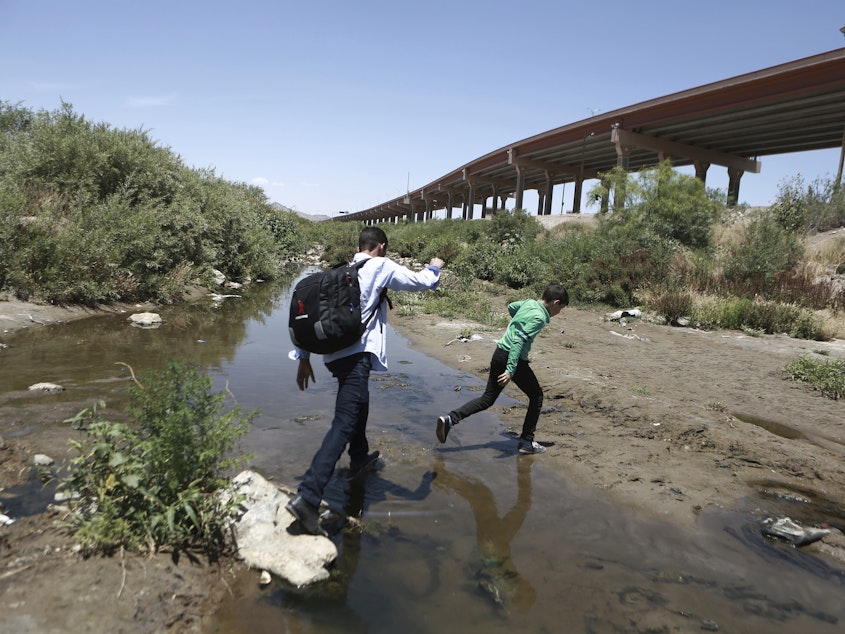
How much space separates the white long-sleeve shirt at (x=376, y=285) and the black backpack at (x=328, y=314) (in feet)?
0.38

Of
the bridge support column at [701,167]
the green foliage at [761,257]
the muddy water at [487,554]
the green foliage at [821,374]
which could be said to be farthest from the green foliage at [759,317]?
the bridge support column at [701,167]

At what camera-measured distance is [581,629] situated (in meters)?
2.58

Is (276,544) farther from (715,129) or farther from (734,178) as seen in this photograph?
(734,178)

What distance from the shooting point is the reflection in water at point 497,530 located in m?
2.85

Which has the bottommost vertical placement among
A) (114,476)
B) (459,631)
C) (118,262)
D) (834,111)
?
(459,631)

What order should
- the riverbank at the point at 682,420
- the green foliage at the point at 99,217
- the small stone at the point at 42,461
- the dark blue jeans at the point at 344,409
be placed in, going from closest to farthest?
the dark blue jeans at the point at 344,409, the small stone at the point at 42,461, the riverbank at the point at 682,420, the green foliage at the point at 99,217

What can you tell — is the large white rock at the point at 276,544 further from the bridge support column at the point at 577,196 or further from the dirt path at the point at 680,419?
the bridge support column at the point at 577,196

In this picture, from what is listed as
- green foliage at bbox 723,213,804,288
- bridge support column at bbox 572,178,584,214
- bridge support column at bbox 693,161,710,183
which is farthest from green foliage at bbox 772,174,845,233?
bridge support column at bbox 572,178,584,214

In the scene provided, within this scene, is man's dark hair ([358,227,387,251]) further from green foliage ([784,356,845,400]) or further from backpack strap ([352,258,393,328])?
green foliage ([784,356,845,400])

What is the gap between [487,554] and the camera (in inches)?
127

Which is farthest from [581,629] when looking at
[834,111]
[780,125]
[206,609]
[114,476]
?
[780,125]

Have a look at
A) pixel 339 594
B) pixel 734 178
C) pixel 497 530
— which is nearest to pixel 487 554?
pixel 497 530

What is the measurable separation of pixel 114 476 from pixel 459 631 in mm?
1932

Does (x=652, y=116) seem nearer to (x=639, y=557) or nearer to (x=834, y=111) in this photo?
(x=834, y=111)
